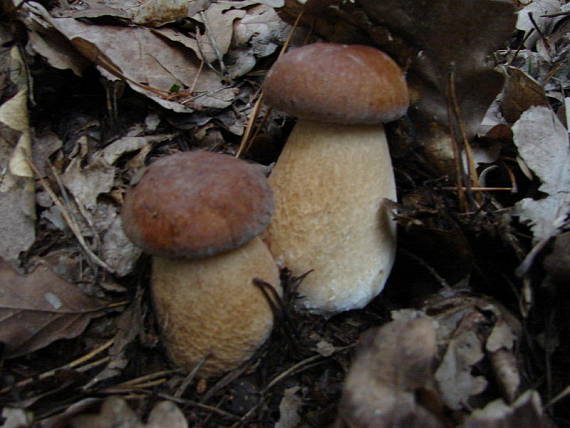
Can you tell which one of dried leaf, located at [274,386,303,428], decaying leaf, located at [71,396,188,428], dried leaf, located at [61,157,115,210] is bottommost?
dried leaf, located at [274,386,303,428]

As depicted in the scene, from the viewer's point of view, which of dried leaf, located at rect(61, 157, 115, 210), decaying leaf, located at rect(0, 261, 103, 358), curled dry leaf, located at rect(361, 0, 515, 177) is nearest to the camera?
decaying leaf, located at rect(0, 261, 103, 358)

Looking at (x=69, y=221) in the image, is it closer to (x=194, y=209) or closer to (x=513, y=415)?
(x=194, y=209)

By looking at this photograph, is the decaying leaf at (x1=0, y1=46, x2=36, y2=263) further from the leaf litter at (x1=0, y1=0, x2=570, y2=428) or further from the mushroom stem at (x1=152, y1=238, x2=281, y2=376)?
the mushroom stem at (x1=152, y1=238, x2=281, y2=376)

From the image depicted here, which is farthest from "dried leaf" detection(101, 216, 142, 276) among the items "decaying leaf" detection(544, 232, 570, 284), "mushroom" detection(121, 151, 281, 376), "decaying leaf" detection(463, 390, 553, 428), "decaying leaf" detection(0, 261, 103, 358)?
"decaying leaf" detection(544, 232, 570, 284)

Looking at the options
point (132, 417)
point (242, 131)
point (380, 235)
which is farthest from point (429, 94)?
point (132, 417)

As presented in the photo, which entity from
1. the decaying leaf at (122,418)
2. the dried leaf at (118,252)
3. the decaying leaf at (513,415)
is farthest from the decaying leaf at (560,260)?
the dried leaf at (118,252)

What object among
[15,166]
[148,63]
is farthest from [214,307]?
[148,63]

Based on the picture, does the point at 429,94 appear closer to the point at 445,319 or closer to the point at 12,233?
the point at 445,319
